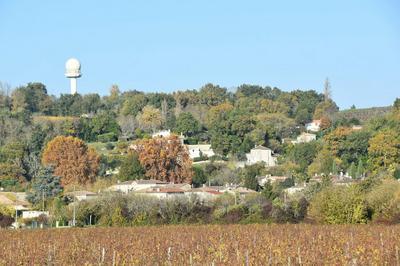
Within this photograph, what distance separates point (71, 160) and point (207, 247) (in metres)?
51.9

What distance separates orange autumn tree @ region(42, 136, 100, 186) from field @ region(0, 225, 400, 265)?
39869 millimetres

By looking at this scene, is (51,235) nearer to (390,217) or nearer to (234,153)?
(390,217)

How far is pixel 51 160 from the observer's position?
3231 inches

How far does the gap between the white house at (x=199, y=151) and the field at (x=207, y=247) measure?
56.6 metres

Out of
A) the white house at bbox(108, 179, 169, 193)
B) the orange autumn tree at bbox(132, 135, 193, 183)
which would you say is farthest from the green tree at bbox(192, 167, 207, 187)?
the white house at bbox(108, 179, 169, 193)

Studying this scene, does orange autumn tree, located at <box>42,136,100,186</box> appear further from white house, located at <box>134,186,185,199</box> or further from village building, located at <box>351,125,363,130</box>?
village building, located at <box>351,125,363,130</box>

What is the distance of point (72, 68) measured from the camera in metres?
130

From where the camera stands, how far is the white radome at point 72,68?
130 m

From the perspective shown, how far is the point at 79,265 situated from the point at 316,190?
123ft

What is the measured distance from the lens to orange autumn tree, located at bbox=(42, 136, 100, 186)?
8081cm

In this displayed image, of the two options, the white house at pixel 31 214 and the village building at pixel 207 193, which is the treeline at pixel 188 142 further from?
the village building at pixel 207 193

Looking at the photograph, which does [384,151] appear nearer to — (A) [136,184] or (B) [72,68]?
(A) [136,184]

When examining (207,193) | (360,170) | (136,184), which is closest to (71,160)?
(136,184)

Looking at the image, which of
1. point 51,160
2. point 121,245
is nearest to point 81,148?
point 51,160
